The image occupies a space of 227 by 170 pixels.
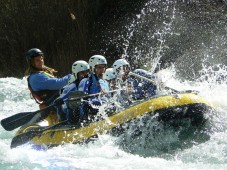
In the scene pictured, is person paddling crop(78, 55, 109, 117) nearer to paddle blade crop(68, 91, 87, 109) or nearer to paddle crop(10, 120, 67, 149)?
paddle blade crop(68, 91, 87, 109)

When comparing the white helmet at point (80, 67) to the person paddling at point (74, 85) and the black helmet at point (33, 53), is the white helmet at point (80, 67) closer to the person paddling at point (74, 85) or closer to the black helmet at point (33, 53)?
the person paddling at point (74, 85)

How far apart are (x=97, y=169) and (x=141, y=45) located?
7.95 metres

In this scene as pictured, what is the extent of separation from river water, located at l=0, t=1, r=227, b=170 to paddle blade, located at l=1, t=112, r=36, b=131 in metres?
0.29

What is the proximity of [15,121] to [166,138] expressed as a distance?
2672 mm

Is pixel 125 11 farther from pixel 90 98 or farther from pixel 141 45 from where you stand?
pixel 90 98

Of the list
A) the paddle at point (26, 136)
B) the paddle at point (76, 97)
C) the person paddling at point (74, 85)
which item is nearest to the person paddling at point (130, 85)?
the person paddling at point (74, 85)

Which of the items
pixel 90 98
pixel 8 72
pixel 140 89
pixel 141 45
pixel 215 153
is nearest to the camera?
pixel 215 153

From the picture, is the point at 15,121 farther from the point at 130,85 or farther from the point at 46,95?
the point at 130,85

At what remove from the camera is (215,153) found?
6152 mm

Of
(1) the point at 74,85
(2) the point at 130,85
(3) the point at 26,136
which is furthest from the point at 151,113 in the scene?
(3) the point at 26,136

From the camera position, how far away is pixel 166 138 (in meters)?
6.48

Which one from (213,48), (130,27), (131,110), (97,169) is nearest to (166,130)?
(131,110)

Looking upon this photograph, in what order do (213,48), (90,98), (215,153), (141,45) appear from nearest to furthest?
1. (215,153)
2. (90,98)
3. (213,48)
4. (141,45)

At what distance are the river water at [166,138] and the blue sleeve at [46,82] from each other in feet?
3.40
